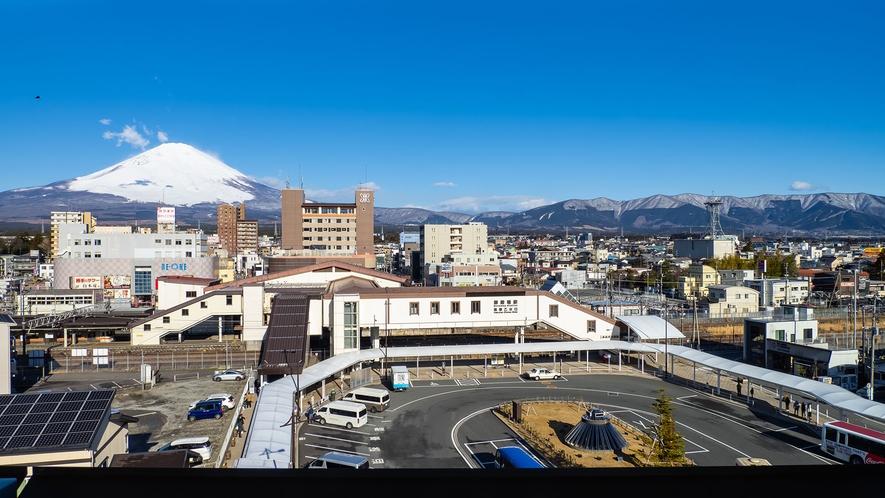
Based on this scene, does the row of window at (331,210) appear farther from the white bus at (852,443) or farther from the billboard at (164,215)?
the white bus at (852,443)

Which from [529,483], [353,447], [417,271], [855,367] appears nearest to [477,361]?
[353,447]

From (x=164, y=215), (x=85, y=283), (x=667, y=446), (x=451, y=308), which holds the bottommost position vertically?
(x=667, y=446)

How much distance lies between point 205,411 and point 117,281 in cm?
2051

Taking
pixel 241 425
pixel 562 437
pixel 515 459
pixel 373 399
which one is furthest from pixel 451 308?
pixel 515 459

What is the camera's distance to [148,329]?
14.6m

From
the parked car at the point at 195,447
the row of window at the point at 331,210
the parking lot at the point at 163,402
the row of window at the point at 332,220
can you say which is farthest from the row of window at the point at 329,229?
the parked car at the point at 195,447

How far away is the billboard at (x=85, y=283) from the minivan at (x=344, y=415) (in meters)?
21.0

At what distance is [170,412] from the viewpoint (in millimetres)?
9008

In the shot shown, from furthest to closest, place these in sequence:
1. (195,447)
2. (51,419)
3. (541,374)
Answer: (541,374)
(195,447)
(51,419)

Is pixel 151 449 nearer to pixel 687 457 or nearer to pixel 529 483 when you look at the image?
pixel 687 457

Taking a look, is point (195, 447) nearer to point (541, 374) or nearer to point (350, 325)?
point (350, 325)

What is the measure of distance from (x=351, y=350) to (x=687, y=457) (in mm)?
7753

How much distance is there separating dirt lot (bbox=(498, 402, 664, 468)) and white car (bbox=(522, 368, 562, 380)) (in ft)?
6.51

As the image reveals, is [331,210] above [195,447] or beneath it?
above
